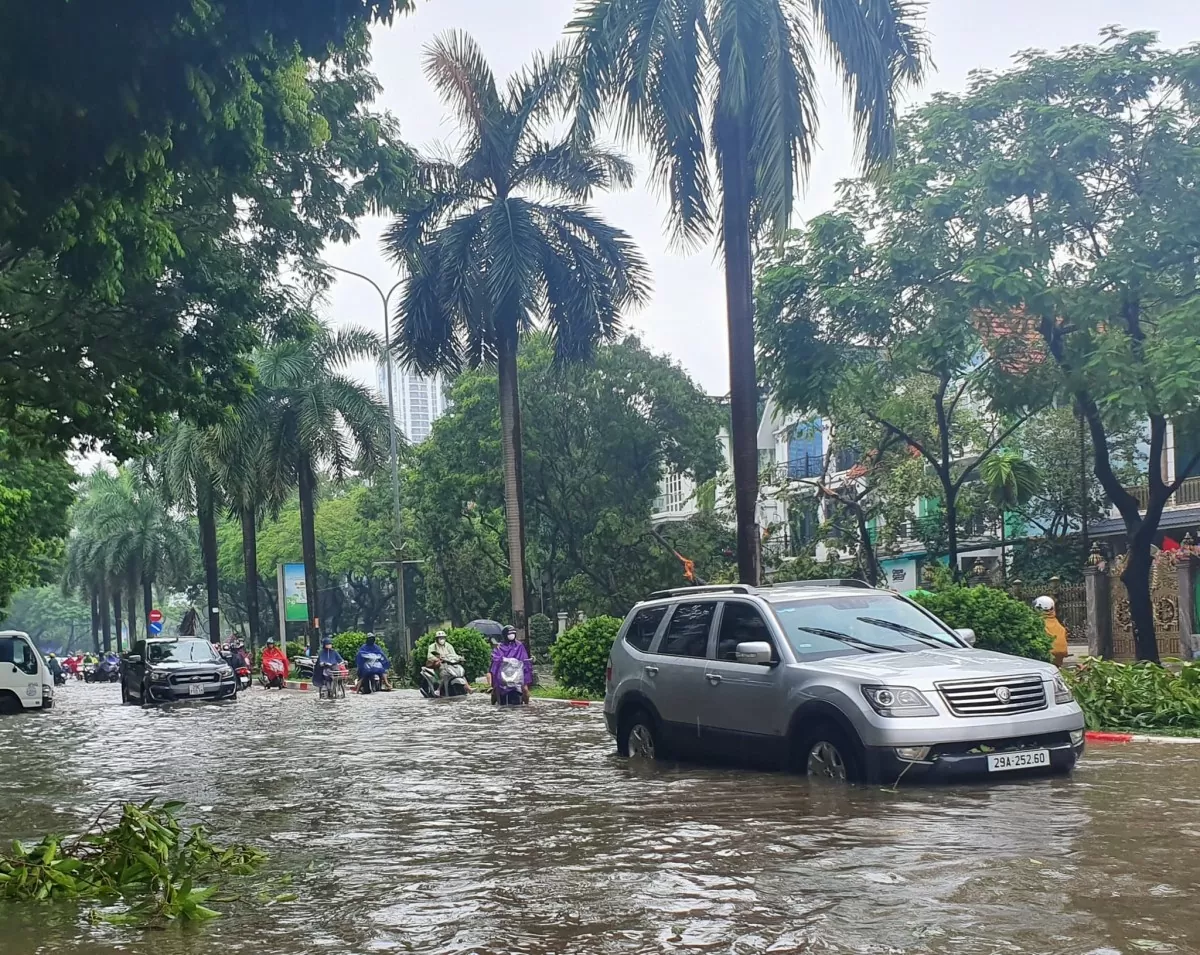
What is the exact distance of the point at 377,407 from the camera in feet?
162

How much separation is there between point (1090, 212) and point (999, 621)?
346 inches

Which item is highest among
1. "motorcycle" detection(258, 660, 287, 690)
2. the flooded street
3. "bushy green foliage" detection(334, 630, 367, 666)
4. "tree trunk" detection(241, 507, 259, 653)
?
"tree trunk" detection(241, 507, 259, 653)

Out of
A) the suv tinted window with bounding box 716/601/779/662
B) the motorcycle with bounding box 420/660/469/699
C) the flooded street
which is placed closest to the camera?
the flooded street

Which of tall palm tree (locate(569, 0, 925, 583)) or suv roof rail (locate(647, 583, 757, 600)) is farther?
tall palm tree (locate(569, 0, 925, 583))

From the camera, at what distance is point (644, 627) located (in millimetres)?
14414

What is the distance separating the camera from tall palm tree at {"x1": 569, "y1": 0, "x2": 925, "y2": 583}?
20.0 m

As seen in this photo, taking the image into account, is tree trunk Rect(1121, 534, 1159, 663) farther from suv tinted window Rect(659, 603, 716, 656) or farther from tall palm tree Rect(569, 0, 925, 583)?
suv tinted window Rect(659, 603, 716, 656)

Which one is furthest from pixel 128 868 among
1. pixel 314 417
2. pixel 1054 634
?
pixel 314 417

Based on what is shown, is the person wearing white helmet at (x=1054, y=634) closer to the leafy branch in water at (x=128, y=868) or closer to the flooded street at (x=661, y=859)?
the flooded street at (x=661, y=859)

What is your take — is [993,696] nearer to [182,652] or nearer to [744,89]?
[744,89]

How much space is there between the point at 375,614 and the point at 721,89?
66706mm

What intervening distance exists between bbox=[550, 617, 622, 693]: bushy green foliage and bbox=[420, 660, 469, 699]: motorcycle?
3887mm

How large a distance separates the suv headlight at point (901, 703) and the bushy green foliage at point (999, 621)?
824cm

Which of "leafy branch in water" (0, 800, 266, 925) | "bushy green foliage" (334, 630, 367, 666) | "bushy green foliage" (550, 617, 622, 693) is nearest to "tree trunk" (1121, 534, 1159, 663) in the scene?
"bushy green foliage" (550, 617, 622, 693)
